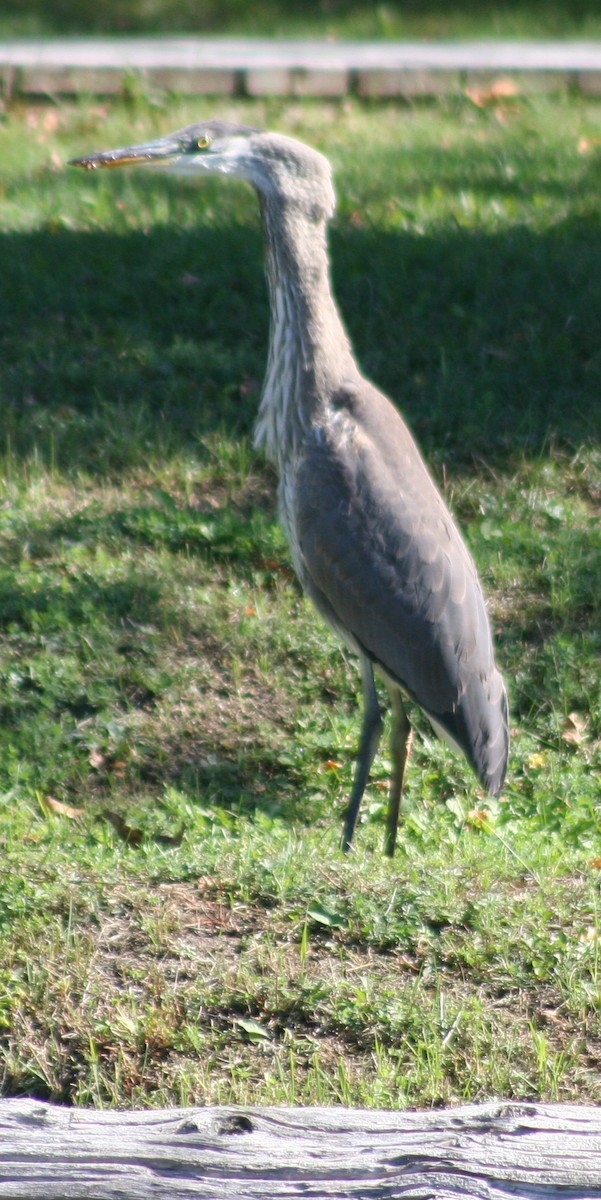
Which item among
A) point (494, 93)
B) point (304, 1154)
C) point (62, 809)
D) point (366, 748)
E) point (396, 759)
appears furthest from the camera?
point (494, 93)

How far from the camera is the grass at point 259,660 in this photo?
3498 millimetres

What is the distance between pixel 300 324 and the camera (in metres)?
4.25

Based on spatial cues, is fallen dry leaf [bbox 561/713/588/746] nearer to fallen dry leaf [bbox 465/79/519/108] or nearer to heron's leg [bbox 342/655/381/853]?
Result: heron's leg [bbox 342/655/381/853]

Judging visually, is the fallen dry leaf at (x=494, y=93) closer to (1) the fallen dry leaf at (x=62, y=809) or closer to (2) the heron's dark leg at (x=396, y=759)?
(2) the heron's dark leg at (x=396, y=759)

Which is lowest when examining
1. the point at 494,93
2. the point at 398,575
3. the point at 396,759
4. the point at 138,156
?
the point at 396,759

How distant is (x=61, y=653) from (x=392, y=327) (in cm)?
271

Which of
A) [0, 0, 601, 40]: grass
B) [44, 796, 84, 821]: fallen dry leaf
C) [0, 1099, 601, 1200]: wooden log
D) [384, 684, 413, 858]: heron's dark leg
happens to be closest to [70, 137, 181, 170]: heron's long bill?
[384, 684, 413, 858]: heron's dark leg

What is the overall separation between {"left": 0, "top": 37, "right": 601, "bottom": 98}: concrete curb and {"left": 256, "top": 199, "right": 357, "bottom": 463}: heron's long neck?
6.58 m

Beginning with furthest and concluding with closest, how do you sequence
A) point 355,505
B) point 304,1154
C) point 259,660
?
point 259,660
point 355,505
point 304,1154

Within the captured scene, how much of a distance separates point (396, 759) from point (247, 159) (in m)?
1.95

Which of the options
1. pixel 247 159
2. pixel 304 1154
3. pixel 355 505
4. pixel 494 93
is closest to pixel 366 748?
pixel 355 505

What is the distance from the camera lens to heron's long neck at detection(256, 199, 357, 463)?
13.7 feet

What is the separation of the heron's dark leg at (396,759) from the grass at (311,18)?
383 inches

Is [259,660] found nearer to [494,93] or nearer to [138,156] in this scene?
[138,156]
